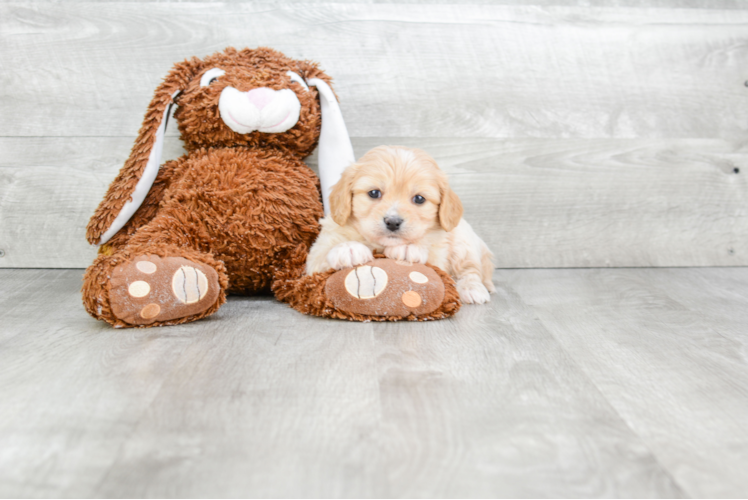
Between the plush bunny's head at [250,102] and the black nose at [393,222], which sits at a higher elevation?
the plush bunny's head at [250,102]

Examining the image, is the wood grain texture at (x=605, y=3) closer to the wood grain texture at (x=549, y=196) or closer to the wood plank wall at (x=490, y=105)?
the wood plank wall at (x=490, y=105)

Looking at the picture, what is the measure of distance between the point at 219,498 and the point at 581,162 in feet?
5.41

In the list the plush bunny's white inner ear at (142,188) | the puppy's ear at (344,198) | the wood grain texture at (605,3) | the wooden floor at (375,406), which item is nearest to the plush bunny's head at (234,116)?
the plush bunny's white inner ear at (142,188)

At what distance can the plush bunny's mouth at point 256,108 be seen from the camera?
148cm

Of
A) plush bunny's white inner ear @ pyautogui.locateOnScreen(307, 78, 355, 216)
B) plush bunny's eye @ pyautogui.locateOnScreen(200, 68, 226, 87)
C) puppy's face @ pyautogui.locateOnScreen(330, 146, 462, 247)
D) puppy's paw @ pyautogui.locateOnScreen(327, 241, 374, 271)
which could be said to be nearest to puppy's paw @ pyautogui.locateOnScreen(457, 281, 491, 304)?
puppy's face @ pyautogui.locateOnScreen(330, 146, 462, 247)

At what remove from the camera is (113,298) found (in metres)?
1.21

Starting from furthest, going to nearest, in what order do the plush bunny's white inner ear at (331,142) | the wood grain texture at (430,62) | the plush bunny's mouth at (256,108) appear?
the wood grain texture at (430,62)
the plush bunny's white inner ear at (331,142)
the plush bunny's mouth at (256,108)

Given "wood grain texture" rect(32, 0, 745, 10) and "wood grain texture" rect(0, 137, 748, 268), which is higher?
"wood grain texture" rect(32, 0, 745, 10)

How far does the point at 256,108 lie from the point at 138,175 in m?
0.34

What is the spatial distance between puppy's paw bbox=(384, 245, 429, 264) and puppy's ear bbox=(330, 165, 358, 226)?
0.13 metres

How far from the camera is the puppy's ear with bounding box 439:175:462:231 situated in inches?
55.2

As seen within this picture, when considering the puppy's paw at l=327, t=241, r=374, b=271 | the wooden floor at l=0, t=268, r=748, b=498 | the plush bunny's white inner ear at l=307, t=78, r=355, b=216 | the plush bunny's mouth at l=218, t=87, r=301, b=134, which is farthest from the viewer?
the plush bunny's white inner ear at l=307, t=78, r=355, b=216

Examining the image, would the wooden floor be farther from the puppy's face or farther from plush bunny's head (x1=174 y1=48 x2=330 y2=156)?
plush bunny's head (x1=174 y1=48 x2=330 y2=156)

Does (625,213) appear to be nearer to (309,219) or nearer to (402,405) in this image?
(309,219)
